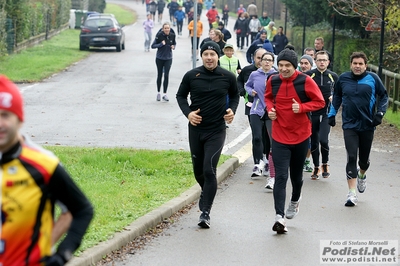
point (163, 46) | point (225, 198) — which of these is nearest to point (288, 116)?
point (225, 198)

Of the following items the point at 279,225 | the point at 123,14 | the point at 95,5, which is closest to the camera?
the point at 279,225

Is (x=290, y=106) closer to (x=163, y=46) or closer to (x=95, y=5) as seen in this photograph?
(x=163, y=46)

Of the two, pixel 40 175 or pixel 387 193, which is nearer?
pixel 40 175

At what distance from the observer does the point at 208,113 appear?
29.5ft

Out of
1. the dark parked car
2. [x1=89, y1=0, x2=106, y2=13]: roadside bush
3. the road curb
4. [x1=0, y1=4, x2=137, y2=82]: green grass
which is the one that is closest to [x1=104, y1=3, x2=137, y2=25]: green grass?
[x1=89, y1=0, x2=106, y2=13]: roadside bush

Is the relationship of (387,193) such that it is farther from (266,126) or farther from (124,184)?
(124,184)

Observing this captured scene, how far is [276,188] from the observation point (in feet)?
Answer: 29.2

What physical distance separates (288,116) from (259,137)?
314 cm

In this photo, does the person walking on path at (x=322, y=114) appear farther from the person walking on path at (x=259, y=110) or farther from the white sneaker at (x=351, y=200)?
the white sneaker at (x=351, y=200)

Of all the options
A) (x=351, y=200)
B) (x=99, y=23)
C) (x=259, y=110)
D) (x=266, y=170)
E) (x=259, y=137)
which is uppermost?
(x=259, y=110)

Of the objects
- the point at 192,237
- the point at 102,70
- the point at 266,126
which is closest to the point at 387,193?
the point at 266,126

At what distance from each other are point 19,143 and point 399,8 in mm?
16507

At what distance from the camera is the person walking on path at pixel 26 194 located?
354 centimetres

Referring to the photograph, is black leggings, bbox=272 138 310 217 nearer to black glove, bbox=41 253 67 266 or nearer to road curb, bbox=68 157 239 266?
road curb, bbox=68 157 239 266
